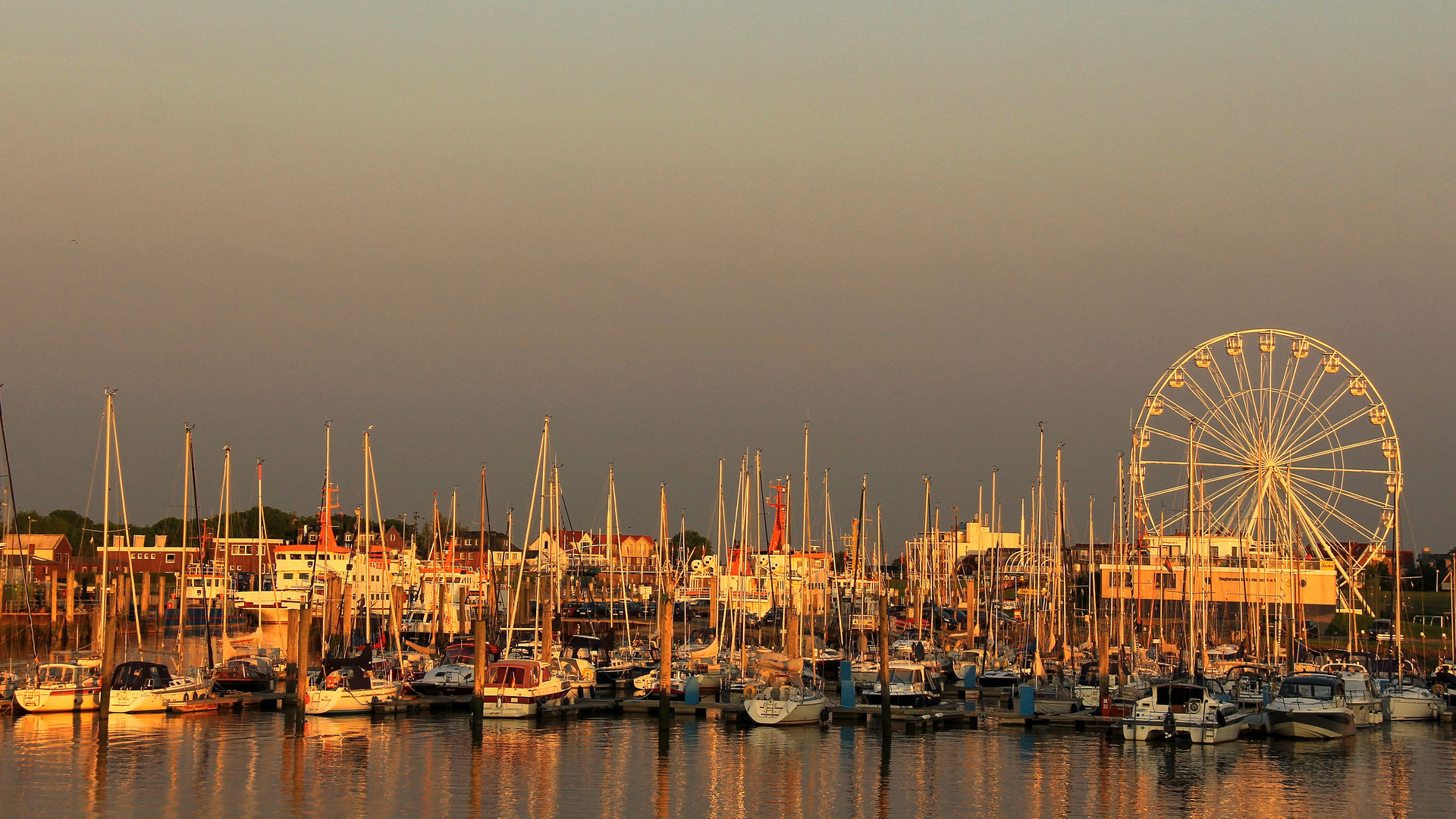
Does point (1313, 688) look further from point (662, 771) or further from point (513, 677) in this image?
point (513, 677)

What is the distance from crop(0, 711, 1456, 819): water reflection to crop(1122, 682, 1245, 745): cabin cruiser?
536mm

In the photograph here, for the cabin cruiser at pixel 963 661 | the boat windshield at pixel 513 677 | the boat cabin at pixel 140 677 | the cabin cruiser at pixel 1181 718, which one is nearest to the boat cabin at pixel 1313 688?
the cabin cruiser at pixel 1181 718

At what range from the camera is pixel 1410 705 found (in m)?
58.3

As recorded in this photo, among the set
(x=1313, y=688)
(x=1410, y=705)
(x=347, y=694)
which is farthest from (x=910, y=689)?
(x=347, y=694)

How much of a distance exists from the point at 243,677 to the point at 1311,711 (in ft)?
126

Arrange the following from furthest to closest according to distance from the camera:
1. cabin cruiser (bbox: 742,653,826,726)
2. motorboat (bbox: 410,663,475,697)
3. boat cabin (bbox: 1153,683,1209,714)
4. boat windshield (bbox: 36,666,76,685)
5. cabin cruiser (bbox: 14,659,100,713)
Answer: motorboat (bbox: 410,663,475,697), cabin cruiser (bbox: 742,653,826,726), boat windshield (bbox: 36,666,76,685), cabin cruiser (bbox: 14,659,100,713), boat cabin (bbox: 1153,683,1209,714)

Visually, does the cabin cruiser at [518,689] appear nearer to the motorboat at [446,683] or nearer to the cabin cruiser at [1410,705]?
the motorboat at [446,683]

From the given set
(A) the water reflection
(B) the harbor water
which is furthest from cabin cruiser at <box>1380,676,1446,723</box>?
(A) the water reflection

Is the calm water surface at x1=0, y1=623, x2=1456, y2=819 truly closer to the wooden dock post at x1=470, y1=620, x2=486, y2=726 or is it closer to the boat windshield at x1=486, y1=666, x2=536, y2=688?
the wooden dock post at x1=470, y1=620, x2=486, y2=726

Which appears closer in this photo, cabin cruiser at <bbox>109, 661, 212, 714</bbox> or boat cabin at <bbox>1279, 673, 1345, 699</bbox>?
cabin cruiser at <bbox>109, 661, 212, 714</bbox>

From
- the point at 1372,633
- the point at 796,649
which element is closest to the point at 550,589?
the point at 796,649

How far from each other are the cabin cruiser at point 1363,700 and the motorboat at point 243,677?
39631mm

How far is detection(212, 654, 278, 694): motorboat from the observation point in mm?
56719

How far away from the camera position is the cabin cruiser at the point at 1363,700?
55625 mm
